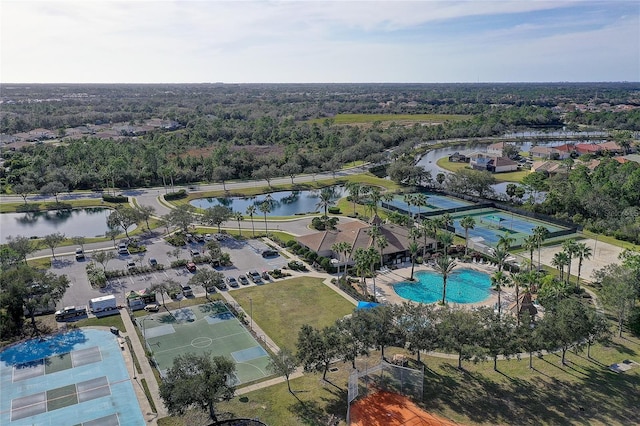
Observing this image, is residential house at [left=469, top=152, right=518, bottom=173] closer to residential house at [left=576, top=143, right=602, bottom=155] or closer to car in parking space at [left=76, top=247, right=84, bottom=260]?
residential house at [left=576, top=143, right=602, bottom=155]

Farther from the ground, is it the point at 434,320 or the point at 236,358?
the point at 434,320

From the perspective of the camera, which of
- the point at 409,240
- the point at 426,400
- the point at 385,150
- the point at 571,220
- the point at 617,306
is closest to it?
the point at 426,400

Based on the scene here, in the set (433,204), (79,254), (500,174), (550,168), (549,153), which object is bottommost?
(433,204)

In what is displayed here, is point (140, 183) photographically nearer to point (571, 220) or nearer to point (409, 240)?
point (409, 240)

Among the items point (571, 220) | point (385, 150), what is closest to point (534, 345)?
point (571, 220)

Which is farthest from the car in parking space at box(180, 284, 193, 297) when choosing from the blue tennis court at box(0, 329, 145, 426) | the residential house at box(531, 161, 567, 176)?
the residential house at box(531, 161, 567, 176)

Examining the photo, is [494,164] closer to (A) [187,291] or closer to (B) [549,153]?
(B) [549,153]

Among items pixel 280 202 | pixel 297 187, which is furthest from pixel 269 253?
pixel 297 187
